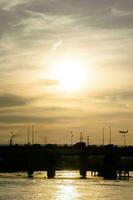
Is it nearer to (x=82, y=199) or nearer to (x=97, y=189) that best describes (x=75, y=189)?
(x=97, y=189)

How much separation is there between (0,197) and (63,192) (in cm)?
2519

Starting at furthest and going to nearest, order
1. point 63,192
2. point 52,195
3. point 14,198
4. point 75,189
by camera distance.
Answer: point 75,189
point 63,192
point 52,195
point 14,198

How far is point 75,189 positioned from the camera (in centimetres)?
18800

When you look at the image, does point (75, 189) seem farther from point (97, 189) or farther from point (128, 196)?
point (128, 196)

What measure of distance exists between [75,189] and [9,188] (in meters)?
19.6

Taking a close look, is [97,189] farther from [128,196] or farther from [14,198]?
[14,198]

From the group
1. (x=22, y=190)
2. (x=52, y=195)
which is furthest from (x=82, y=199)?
(x=22, y=190)

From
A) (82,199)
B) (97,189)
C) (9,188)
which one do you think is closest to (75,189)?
(97,189)

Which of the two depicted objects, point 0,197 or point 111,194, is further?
point 111,194

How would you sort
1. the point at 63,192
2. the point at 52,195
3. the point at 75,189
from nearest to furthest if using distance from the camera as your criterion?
the point at 52,195 < the point at 63,192 < the point at 75,189

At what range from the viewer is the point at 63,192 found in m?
177

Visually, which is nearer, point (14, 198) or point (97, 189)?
point (14, 198)

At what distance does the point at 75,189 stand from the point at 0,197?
120 feet

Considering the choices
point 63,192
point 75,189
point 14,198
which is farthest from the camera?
point 75,189
